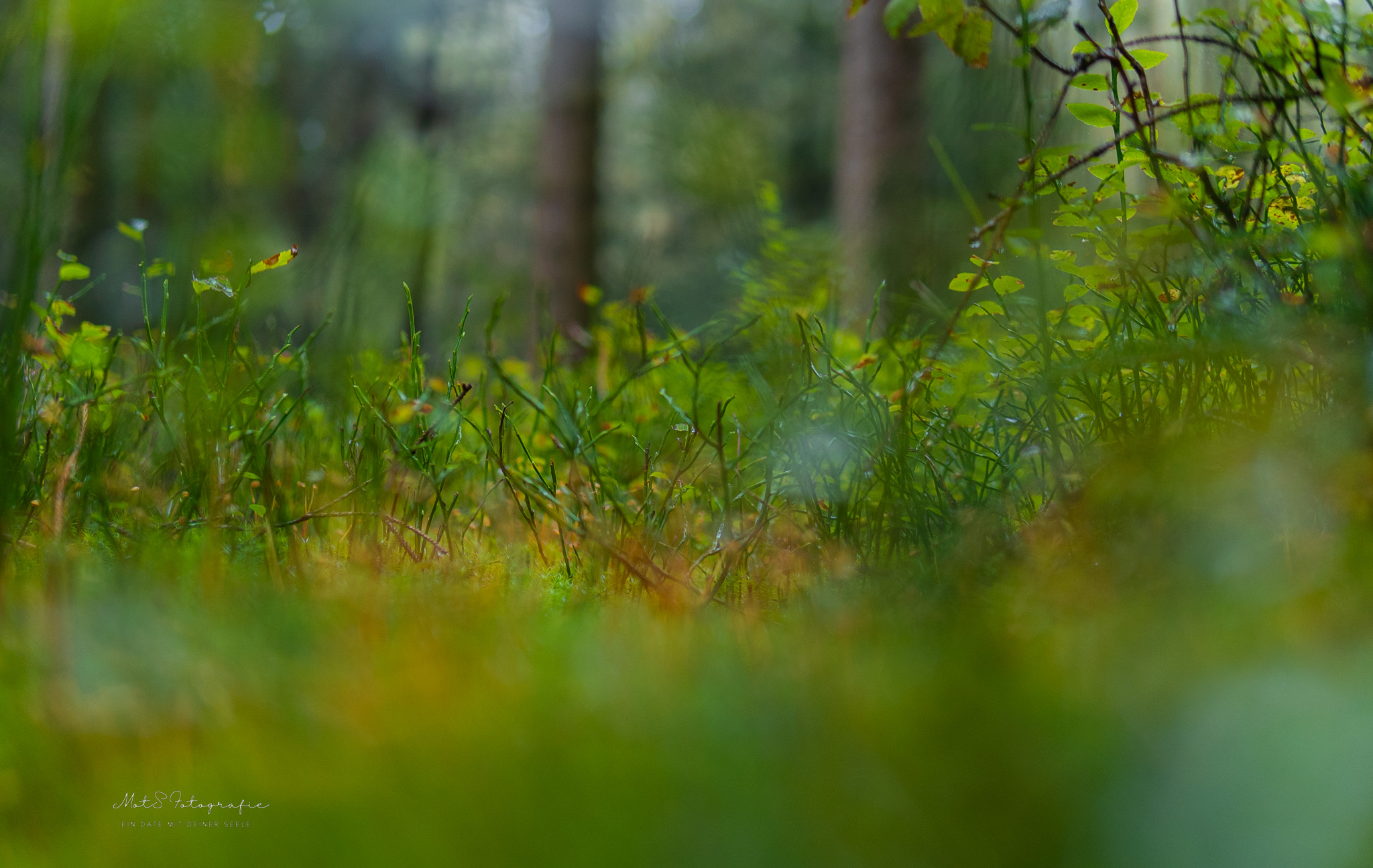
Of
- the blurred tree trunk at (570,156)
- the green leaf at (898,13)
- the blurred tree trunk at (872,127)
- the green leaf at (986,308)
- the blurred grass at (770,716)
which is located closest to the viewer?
the blurred grass at (770,716)

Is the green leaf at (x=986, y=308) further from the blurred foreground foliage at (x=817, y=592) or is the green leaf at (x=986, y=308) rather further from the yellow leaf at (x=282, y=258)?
the yellow leaf at (x=282, y=258)

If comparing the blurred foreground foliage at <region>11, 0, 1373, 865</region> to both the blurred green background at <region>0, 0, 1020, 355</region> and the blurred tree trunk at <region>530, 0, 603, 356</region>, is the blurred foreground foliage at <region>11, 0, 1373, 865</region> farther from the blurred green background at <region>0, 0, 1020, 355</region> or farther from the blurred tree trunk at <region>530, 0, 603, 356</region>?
the blurred tree trunk at <region>530, 0, 603, 356</region>

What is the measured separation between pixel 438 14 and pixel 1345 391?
10.9m

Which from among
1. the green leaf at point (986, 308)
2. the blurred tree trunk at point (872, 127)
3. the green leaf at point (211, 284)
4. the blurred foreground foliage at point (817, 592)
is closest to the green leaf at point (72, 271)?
the blurred foreground foliage at point (817, 592)

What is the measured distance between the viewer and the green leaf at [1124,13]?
1.06 meters

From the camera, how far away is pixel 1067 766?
461 millimetres

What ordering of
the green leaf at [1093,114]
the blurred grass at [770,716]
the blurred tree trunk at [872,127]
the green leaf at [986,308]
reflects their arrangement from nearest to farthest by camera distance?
the blurred grass at [770,716] < the green leaf at [1093,114] < the green leaf at [986,308] < the blurred tree trunk at [872,127]

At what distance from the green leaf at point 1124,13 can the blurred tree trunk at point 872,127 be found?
8.18 ft

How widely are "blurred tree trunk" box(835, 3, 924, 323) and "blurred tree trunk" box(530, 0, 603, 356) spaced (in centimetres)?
180

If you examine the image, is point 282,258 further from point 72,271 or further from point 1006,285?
point 1006,285

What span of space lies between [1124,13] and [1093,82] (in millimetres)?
93

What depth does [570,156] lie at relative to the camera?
5.47 m

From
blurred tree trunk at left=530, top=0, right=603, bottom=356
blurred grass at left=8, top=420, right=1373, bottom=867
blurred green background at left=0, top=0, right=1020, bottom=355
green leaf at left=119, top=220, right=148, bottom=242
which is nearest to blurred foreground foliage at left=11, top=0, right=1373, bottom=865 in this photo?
blurred grass at left=8, top=420, right=1373, bottom=867

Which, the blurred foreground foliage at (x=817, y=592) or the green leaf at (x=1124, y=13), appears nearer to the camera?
the blurred foreground foliage at (x=817, y=592)
